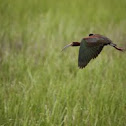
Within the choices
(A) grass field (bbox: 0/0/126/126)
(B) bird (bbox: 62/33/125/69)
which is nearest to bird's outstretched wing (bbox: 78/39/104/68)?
(B) bird (bbox: 62/33/125/69)

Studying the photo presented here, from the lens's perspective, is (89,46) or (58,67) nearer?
(89,46)

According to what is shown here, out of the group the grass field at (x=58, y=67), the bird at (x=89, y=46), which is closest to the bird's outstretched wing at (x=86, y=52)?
the bird at (x=89, y=46)

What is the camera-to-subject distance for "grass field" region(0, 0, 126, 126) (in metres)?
2.33

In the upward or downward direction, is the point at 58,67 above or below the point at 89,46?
below

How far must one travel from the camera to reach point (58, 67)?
10.0 feet

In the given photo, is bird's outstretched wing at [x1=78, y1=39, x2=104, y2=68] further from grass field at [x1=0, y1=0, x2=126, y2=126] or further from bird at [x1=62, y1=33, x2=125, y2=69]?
grass field at [x1=0, y1=0, x2=126, y2=126]

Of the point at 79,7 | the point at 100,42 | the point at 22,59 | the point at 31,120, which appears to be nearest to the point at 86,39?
the point at 100,42

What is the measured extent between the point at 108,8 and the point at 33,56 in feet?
5.36

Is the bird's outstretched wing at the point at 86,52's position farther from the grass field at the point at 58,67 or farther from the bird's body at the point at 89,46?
the grass field at the point at 58,67

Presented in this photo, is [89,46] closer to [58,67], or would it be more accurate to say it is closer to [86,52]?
[86,52]

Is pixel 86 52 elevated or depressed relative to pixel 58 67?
elevated

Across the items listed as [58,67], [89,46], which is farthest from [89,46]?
[58,67]

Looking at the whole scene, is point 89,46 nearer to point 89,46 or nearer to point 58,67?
point 89,46

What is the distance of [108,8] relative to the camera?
15.3ft
